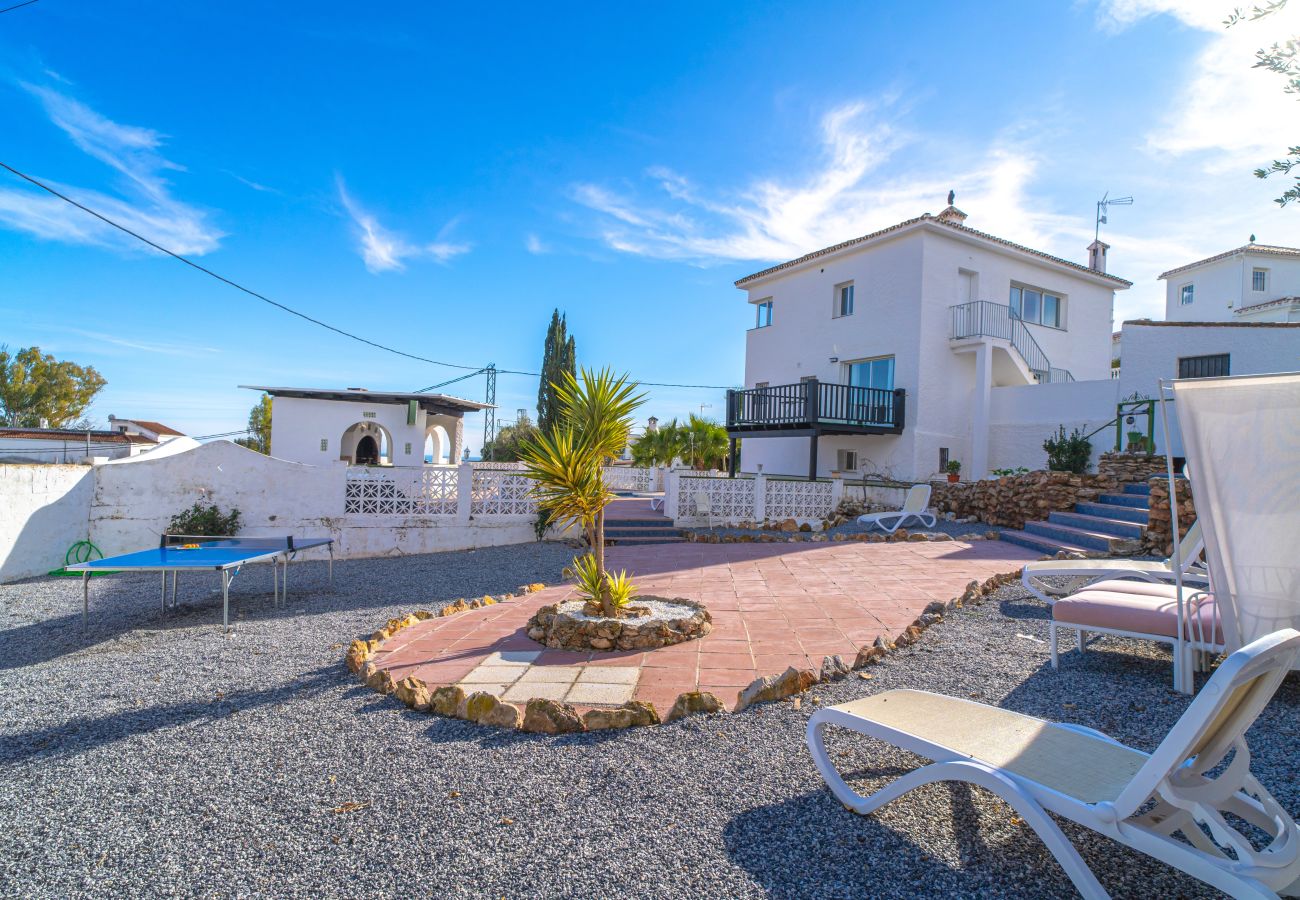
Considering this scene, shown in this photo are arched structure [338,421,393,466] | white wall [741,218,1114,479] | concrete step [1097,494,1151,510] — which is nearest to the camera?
concrete step [1097,494,1151,510]

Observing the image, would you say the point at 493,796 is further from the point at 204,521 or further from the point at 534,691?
the point at 204,521

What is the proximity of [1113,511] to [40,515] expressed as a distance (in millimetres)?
16105

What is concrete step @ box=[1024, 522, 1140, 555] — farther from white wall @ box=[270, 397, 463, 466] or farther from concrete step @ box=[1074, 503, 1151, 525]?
white wall @ box=[270, 397, 463, 466]

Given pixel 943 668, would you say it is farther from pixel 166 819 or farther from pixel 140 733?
pixel 140 733

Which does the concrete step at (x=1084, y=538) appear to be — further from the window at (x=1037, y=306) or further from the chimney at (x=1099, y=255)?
the chimney at (x=1099, y=255)

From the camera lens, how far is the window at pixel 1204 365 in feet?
53.5

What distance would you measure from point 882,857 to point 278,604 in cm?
691

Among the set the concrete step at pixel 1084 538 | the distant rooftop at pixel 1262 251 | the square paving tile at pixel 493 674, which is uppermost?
the distant rooftop at pixel 1262 251

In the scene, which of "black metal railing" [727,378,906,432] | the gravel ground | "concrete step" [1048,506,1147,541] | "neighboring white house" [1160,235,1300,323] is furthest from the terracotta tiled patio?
"neighboring white house" [1160,235,1300,323]

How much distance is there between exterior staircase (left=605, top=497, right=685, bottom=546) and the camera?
1119 centimetres

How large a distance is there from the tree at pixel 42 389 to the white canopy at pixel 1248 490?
140 feet

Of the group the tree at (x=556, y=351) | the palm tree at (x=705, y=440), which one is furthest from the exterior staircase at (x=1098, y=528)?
the palm tree at (x=705, y=440)

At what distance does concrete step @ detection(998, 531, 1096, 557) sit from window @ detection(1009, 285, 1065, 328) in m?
9.75

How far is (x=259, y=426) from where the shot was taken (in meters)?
39.1
